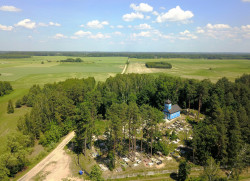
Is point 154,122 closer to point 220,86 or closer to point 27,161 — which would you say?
point 27,161

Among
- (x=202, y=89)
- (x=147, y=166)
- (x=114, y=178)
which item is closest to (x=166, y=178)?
(x=147, y=166)

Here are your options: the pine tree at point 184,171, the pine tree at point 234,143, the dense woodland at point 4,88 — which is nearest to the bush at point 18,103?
the dense woodland at point 4,88

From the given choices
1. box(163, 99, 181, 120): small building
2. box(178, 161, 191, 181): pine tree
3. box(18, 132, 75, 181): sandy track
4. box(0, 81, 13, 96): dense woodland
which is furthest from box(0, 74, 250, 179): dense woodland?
box(0, 81, 13, 96): dense woodland

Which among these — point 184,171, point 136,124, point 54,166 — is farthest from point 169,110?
point 54,166

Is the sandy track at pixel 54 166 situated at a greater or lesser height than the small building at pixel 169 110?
lesser

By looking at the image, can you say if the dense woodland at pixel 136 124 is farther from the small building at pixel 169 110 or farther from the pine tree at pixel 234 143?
the small building at pixel 169 110

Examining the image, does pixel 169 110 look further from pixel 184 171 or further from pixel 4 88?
pixel 4 88

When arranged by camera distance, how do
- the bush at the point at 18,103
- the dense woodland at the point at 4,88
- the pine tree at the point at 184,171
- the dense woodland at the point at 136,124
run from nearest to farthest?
A: the pine tree at the point at 184,171
the dense woodland at the point at 136,124
the bush at the point at 18,103
the dense woodland at the point at 4,88
